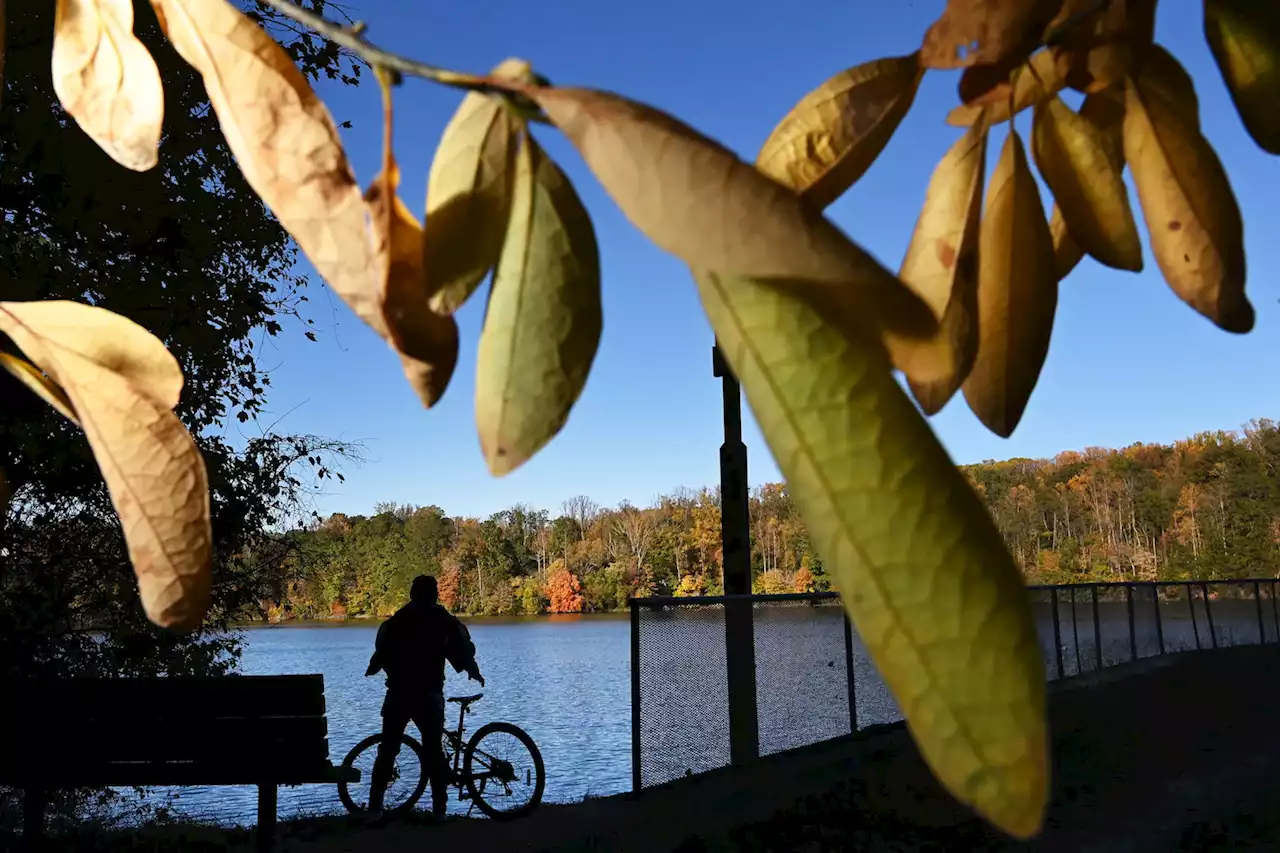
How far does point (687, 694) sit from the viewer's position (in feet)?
20.7

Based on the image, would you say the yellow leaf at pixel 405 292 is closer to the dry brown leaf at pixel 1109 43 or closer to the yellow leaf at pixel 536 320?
the yellow leaf at pixel 536 320

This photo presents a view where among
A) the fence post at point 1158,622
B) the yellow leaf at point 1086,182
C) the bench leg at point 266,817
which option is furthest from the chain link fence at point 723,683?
the yellow leaf at point 1086,182

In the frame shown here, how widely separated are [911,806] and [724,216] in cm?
533

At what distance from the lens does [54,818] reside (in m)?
6.28

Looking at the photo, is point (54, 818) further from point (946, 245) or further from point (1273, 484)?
point (1273, 484)

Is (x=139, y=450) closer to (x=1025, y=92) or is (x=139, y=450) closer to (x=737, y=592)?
(x=1025, y=92)

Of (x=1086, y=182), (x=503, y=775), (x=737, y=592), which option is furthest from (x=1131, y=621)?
(x=1086, y=182)

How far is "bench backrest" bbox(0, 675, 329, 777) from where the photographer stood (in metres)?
4.41

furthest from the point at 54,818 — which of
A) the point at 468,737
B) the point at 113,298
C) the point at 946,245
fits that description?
the point at 946,245

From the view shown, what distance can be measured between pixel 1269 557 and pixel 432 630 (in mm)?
19809

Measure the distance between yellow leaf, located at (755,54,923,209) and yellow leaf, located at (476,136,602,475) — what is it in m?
0.05

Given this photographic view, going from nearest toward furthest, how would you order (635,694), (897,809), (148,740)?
(148,740), (897,809), (635,694)

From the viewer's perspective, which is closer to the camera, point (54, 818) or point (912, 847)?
point (912, 847)

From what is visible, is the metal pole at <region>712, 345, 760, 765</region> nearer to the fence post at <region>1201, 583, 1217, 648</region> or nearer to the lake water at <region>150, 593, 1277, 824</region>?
the lake water at <region>150, 593, 1277, 824</region>
